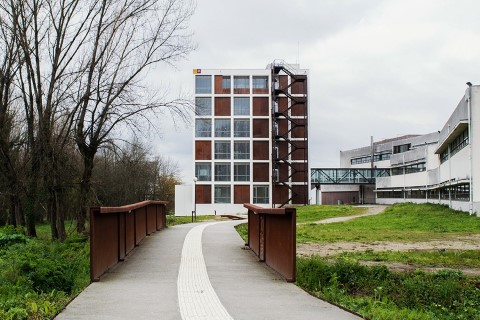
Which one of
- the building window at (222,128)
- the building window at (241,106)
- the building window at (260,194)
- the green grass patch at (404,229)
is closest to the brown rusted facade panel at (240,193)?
the building window at (260,194)

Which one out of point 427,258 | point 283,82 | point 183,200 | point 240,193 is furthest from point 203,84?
point 427,258

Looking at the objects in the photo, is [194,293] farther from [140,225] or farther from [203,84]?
[203,84]

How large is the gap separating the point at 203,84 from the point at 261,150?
36.7 feet

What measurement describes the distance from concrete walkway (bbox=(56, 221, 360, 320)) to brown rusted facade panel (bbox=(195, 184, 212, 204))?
59191 millimetres

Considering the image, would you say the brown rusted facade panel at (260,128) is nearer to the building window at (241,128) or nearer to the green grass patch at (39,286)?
the building window at (241,128)

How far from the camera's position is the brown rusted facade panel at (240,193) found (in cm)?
7450

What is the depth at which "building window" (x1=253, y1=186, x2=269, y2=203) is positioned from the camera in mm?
74562

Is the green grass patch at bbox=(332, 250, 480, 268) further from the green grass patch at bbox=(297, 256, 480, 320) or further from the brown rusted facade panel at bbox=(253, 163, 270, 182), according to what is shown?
the brown rusted facade panel at bbox=(253, 163, 270, 182)

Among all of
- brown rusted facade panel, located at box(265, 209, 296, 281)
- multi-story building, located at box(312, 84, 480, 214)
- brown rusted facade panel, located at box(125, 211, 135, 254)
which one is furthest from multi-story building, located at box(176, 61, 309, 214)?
brown rusted facade panel, located at box(265, 209, 296, 281)

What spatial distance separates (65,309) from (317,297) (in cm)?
367

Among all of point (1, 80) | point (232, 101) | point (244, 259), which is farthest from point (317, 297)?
point (232, 101)

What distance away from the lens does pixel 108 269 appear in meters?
12.1

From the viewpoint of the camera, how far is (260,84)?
75.0 m

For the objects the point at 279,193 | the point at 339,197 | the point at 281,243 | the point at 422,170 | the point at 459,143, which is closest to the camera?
the point at 281,243
